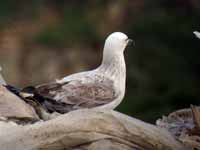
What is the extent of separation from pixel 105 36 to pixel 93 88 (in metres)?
6.02

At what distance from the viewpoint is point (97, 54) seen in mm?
10398

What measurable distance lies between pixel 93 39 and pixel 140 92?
3.52 feet

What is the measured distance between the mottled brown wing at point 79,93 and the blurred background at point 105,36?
490cm

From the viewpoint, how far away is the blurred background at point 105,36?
31.9ft

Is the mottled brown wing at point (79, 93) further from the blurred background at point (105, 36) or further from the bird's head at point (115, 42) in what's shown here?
the blurred background at point (105, 36)

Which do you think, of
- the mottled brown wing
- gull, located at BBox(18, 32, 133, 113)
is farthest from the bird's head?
the mottled brown wing

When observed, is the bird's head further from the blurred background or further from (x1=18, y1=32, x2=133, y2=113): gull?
the blurred background

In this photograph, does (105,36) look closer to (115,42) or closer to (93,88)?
(115,42)

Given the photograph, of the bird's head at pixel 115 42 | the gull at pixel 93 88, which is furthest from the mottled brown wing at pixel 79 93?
the bird's head at pixel 115 42

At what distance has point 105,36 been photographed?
407 inches

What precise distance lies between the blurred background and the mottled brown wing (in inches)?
193

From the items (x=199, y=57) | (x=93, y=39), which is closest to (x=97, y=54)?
(x=93, y=39)

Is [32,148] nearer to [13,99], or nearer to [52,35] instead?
[13,99]

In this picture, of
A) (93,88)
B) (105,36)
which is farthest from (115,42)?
(105,36)
